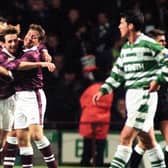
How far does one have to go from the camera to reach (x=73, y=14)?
Result: 1702cm

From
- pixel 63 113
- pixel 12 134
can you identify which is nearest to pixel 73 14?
pixel 63 113

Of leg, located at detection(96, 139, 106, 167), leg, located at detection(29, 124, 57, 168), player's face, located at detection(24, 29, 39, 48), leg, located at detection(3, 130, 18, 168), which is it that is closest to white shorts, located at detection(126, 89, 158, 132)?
leg, located at detection(29, 124, 57, 168)

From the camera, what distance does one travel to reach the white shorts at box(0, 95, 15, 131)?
37.8ft

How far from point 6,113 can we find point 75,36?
5644 mm

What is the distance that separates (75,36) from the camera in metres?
17.0

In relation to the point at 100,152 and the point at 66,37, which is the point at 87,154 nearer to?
the point at 100,152

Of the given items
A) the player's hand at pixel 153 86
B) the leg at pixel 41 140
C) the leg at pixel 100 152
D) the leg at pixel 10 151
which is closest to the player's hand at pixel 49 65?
the leg at pixel 41 140

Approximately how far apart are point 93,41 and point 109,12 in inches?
45.3

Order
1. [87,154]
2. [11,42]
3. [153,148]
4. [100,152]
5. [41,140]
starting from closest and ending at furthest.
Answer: [153,148] → [41,140] → [11,42] → [100,152] → [87,154]

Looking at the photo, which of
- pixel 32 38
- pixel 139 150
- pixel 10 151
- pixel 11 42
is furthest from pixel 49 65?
pixel 139 150

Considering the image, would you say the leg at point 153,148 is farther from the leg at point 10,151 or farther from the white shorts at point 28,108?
the leg at point 10,151

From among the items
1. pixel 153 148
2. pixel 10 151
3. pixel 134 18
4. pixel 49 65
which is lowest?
pixel 10 151

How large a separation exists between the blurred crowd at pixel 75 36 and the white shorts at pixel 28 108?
4.14m

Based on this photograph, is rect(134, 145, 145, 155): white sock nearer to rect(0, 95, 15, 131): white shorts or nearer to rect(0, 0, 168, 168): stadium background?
rect(0, 95, 15, 131): white shorts
